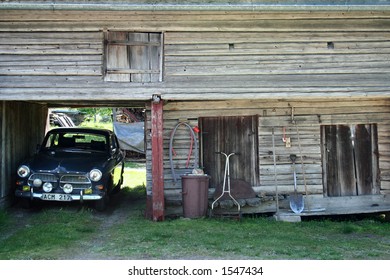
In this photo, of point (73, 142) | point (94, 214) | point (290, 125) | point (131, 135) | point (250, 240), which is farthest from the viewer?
point (131, 135)

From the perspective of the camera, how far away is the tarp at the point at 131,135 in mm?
23781

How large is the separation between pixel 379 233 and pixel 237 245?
369 cm

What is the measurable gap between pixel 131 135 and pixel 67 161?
12318 millimetres

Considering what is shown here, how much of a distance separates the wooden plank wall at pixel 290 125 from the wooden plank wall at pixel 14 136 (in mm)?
3349

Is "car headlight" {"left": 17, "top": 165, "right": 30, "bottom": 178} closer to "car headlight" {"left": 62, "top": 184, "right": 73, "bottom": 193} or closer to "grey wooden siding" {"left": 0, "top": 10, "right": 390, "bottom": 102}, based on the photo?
"car headlight" {"left": 62, "top": 184, "right": 73, "bottom": 193}

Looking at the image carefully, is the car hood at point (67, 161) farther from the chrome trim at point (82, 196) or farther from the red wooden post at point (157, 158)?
the red wooden post at point (157, 158)

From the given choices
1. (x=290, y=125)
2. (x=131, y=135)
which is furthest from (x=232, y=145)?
(x=131, y=135)

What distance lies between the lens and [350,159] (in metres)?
12.5

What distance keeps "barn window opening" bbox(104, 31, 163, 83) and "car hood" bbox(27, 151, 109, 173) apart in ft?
6.90

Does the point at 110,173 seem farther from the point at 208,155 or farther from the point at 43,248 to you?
the point at 43,248

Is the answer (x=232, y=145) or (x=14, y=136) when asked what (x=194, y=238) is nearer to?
(x=232, y=145)

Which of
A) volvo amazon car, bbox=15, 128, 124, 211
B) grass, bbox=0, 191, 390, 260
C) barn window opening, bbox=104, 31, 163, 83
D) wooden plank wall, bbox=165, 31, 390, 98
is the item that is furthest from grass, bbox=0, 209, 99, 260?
wooden plank wall, bbox=165, 31, 390, 98

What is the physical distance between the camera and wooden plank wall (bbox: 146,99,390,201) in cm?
1194

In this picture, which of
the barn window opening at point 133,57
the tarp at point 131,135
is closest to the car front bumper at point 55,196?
the barn window opening at point 133,57
